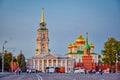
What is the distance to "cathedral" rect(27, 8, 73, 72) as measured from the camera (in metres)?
157

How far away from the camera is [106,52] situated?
8269 cm

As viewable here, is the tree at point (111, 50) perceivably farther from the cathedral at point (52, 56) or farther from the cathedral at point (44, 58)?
the cathedral at point (44, 58)

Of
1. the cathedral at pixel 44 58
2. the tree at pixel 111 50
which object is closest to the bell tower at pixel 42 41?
the cathedral at pixel 44 58

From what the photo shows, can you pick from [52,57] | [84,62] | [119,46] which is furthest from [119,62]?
[52,57]

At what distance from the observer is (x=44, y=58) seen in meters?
156

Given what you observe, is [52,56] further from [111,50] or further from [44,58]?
[111,50]

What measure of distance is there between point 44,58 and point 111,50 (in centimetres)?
7613

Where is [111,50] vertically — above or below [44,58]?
below

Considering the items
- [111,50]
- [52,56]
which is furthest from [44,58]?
[111,50]

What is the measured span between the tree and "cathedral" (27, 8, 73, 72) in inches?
2815

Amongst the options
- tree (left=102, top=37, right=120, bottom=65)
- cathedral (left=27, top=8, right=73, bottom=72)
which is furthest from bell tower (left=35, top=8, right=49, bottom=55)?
tree (left=102, top=37, right=120, bottom=65)

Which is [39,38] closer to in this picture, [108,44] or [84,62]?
[84,62]

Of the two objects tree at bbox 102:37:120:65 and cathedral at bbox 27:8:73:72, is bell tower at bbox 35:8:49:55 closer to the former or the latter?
cathedral at bbox 27:8:73:72

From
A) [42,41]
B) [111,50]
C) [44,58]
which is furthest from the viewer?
[42,41]
